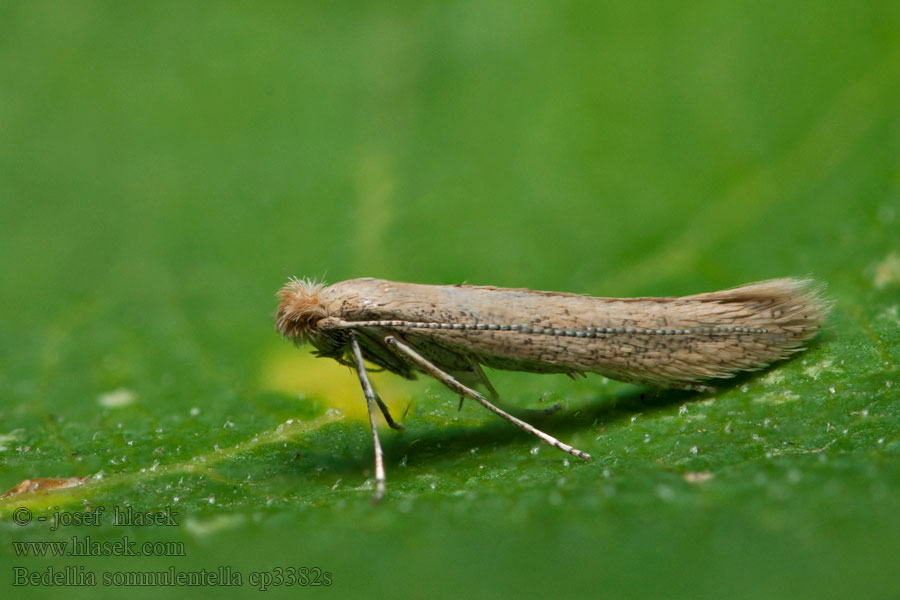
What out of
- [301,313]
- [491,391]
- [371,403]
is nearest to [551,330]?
[491,391]

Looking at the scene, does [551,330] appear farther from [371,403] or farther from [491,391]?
[371,403]

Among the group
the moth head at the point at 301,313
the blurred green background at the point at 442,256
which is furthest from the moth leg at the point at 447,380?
the moth head at the point at 301,313

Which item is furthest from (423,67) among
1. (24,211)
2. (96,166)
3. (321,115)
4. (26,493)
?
(26,493)

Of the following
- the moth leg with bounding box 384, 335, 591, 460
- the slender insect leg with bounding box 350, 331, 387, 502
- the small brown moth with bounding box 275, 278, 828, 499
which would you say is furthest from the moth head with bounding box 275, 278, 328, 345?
the moth leg with bounding box 384, 335, 591, 460

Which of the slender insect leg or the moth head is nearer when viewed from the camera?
the slender insect leg

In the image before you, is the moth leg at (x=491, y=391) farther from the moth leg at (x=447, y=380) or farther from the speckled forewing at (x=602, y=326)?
the moth leg at (x=447, y=380)

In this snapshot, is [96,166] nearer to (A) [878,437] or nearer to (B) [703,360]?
(B) [703,360]

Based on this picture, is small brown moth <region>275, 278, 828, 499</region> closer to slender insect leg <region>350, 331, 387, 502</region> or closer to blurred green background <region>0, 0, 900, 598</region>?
slender insect leg <region>350, 331, 387, 502</region>

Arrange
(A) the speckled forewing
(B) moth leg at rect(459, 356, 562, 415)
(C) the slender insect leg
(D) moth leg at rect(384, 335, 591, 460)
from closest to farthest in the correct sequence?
(C) the slender insect leg → (A) the speckled forewing → (D) moth leg at rect(384, 335, 591, 460) → (B) moth leg at rect(459, 356, 562, 415)
